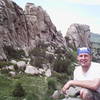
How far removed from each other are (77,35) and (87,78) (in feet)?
417

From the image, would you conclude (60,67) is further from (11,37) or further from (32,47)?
(32,47)

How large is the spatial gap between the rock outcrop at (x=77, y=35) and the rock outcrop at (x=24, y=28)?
23542mm

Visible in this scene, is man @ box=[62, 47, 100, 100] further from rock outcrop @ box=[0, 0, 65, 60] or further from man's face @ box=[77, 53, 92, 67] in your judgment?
rock outcrop @ box=[0, 0, 65, 60]

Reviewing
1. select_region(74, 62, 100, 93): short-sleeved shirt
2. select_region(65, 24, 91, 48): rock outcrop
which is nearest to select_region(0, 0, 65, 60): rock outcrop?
select_region(65, 24, 91, 48): rock outcrop

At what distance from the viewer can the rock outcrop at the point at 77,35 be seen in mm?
131500

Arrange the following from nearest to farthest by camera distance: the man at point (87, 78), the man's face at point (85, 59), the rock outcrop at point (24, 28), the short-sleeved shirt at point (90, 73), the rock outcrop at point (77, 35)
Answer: the man at point (87, 78), the short-sleeved shirt at point (90, 73), the man's face at point (85, 59), the rock outcrop at point (24, 28), the rock outcrop at point (77, 35)

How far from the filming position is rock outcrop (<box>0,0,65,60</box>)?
2864 inches

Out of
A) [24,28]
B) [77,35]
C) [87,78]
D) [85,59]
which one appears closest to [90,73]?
[87,78]

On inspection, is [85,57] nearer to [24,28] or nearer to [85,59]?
[85,59]

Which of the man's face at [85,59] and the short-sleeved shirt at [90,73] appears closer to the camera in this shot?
the short-sleeved shirt at [90,73]

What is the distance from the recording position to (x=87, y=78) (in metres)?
7.25

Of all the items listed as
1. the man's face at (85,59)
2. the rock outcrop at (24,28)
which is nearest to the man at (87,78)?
the man's face at (85,59)

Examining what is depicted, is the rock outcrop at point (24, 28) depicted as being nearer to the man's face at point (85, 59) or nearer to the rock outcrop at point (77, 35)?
the rock outcrop at point (77, 35)

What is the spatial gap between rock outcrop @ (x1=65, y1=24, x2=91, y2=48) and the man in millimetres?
121248
